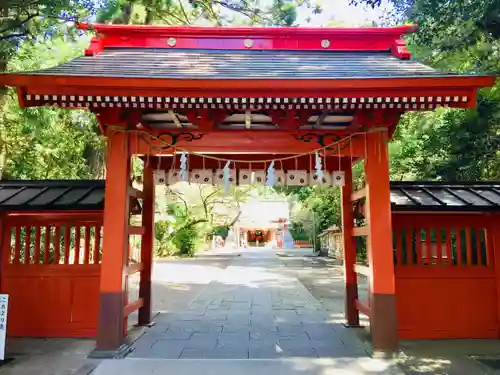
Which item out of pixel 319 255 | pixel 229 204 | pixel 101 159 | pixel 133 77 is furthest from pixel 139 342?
pixel 229 204

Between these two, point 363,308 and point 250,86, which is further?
point 363,308

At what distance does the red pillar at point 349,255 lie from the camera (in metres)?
7.64

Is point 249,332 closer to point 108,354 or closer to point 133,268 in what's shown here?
point 133,268

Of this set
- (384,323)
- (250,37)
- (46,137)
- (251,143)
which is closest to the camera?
(384,323)

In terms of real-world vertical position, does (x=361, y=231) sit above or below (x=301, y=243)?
above

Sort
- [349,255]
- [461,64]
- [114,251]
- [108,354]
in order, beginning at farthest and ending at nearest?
[461,64], [349,255], [114,251], [108,354]

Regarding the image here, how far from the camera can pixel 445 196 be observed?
7.01 meters

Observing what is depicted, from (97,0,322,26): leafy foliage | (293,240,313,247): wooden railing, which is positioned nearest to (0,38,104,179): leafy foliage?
(97,0,322,26): leafy foliage

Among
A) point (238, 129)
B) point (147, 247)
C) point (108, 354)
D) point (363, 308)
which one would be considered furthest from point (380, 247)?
point (147, 247)

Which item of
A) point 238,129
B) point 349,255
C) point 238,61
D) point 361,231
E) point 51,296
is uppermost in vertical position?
point 238,61

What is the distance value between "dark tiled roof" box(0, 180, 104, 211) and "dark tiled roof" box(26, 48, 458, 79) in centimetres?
216

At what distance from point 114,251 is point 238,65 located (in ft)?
11.9

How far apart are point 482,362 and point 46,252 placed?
23.6 ft

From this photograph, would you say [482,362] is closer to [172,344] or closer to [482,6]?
[172,344]
